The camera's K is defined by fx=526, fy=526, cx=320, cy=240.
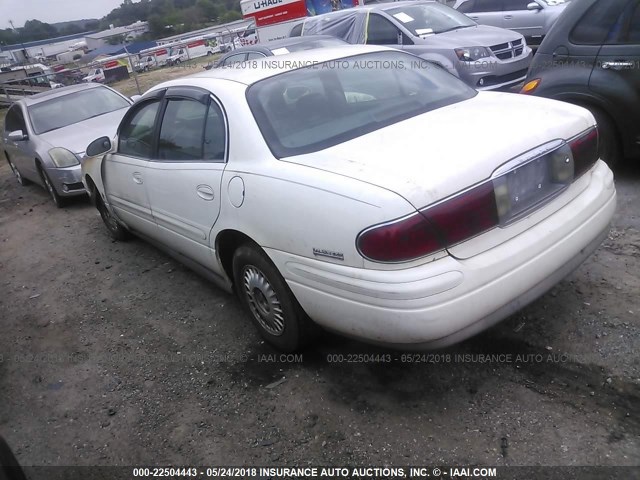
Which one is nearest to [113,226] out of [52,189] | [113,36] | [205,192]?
[52,189]

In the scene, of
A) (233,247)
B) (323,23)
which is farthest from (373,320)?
(323,23)

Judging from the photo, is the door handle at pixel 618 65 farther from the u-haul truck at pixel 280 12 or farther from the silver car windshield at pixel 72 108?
the u-haul truck at pixel 280 12

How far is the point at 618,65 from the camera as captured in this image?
4.30 metres

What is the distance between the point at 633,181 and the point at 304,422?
3784 millimetres

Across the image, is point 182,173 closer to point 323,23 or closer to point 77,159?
point 77,159

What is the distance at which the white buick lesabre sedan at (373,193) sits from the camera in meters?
2.23

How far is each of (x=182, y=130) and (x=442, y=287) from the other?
2.21 meters

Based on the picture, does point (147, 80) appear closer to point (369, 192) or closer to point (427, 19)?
point (427, 19)

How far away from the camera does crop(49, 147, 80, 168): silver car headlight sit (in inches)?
277

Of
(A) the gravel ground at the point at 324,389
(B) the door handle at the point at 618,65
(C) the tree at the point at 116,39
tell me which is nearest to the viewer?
(A) the gravel ground at the point at 324,389

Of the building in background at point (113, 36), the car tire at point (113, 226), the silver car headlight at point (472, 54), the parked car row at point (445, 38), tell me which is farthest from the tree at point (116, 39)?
the car tire at point (113, 226)

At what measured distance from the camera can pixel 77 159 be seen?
702 cm

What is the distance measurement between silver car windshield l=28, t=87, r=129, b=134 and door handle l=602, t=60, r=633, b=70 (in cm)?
682

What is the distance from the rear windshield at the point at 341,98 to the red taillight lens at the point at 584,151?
2.52ft
